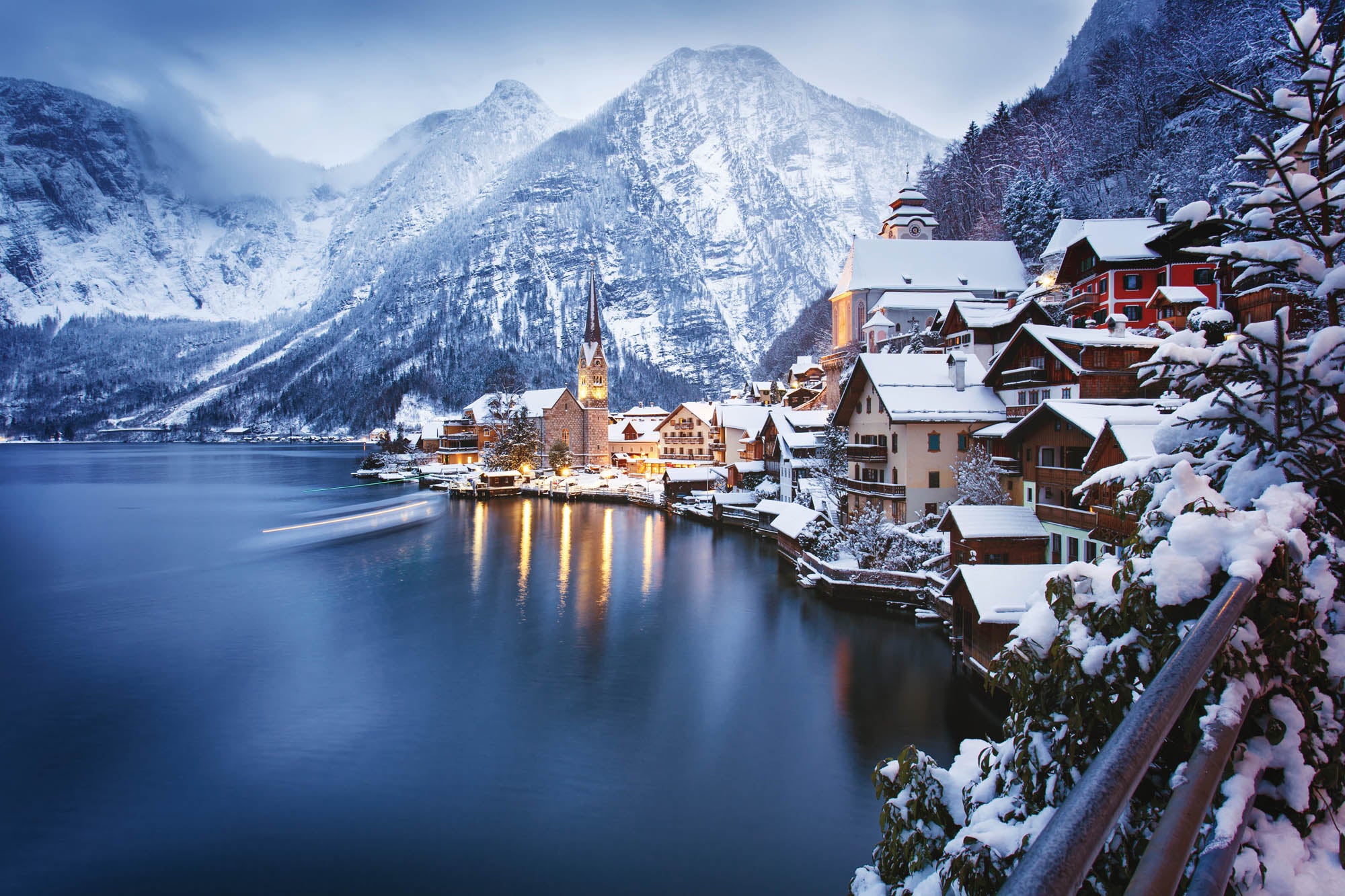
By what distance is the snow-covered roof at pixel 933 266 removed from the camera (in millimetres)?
49312

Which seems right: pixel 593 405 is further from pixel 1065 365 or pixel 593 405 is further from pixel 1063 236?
pixel 1065 365

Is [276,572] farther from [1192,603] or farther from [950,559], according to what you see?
[1192,603]

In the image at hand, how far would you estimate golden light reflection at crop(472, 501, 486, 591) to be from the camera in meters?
35.2

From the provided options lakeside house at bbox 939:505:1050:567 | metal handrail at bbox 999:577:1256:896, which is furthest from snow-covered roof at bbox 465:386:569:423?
metal handrail at bbox 999:577:1256:896

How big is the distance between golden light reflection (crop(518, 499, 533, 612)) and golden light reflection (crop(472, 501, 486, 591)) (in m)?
2.02

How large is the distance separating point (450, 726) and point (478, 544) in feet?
90.1

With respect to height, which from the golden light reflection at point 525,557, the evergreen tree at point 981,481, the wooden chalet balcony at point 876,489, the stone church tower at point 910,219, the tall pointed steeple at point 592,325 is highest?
the stone church tower at point 910,219

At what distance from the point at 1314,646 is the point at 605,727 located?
17.6m

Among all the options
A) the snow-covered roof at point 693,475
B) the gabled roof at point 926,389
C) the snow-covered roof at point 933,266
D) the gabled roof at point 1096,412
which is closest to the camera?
the gabled roof at point 1096,412

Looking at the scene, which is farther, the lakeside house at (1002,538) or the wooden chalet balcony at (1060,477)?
the lakeside house at (1002,538)

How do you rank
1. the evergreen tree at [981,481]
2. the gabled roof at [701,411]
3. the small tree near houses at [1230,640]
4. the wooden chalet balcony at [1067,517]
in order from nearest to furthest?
the small tree near houses at [1230,640], the wooden chalet balcony at [1067,517], the evergreen tree at [981,481], the gabled roof at [701,411]

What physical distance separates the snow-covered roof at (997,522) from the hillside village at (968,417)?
63mm

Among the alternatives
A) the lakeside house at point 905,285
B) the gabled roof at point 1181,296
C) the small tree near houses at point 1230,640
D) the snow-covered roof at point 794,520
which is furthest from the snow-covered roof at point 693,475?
the small tree near houses at point 1230,640

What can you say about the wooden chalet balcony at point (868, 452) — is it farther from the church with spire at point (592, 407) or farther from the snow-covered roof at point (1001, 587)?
the church with spire at point (592, 407)
